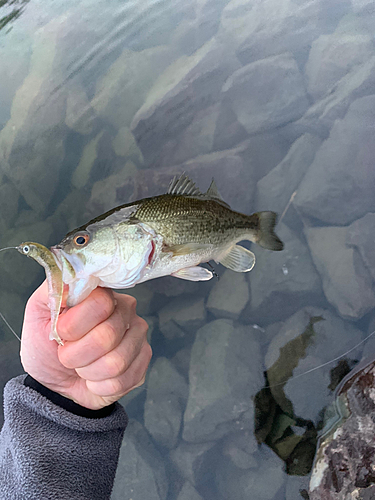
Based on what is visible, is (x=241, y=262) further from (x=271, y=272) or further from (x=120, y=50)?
(x=120, y=50)

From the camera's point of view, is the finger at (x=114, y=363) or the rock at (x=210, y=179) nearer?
the finger at (x=114, y=363)

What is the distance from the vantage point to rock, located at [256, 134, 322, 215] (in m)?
2.11

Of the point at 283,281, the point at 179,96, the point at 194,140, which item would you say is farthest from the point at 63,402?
the point at 179,96

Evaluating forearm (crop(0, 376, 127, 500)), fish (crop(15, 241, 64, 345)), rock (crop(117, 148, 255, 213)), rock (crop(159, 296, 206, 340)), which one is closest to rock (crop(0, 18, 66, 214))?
rock (crop(117, 148, 255, 213))

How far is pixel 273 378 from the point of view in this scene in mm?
1973

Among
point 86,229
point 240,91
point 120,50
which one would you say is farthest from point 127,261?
point 120,50

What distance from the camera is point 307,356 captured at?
194 cm

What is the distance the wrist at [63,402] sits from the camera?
4.11ft

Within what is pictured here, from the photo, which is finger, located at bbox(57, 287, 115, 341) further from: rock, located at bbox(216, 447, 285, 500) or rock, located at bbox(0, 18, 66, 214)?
rock, located at bbox(216, 447, 285, 500)

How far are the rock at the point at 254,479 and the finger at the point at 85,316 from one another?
1.51 meters

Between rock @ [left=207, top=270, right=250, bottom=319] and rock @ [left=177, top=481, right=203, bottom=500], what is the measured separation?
1.06 metres

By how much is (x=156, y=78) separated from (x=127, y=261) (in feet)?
5.97

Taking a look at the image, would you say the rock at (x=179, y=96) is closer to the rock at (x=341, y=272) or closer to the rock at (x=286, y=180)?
the rock at (x=286, y=180)

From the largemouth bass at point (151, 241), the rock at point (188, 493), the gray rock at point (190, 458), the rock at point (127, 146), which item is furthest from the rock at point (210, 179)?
the rock at point (188, 493)
